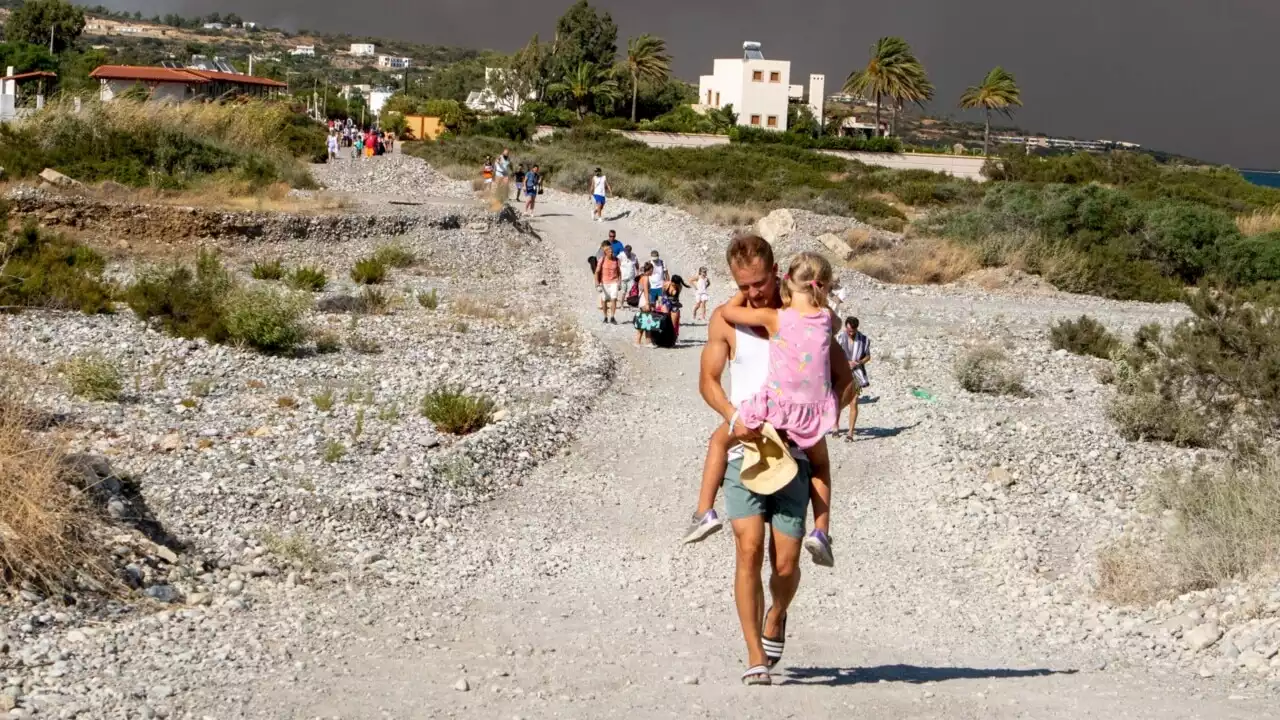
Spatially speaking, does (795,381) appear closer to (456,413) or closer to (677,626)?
(677,626)

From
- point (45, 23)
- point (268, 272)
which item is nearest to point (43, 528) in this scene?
point (268, 272)

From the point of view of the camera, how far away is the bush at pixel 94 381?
41.2 feet

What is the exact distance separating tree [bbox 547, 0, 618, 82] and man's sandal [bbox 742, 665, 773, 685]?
3784 inches

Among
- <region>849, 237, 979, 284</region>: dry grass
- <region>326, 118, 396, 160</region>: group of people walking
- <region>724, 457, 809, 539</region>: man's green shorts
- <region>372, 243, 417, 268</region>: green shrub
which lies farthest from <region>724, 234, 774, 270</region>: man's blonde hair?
<region>326, 118, 396, 160</region>: group of people walking

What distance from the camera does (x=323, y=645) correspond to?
6863 mm

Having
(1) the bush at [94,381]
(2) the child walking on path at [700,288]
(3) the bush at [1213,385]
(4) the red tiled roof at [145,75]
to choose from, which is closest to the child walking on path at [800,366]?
(1) the bush at [94,381]

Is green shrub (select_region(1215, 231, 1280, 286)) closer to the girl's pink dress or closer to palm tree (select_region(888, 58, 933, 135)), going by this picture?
the girl's pink dress

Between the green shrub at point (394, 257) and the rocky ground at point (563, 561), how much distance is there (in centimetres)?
854

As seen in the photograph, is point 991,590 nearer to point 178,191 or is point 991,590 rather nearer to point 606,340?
point 606,340

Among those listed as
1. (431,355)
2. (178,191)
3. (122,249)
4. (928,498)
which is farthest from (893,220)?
(928,498)

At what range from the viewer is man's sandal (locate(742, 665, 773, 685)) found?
19.8ft

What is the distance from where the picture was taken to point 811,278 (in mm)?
5719

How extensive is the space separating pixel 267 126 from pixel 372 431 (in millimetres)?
31312

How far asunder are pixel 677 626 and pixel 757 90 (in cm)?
8533
